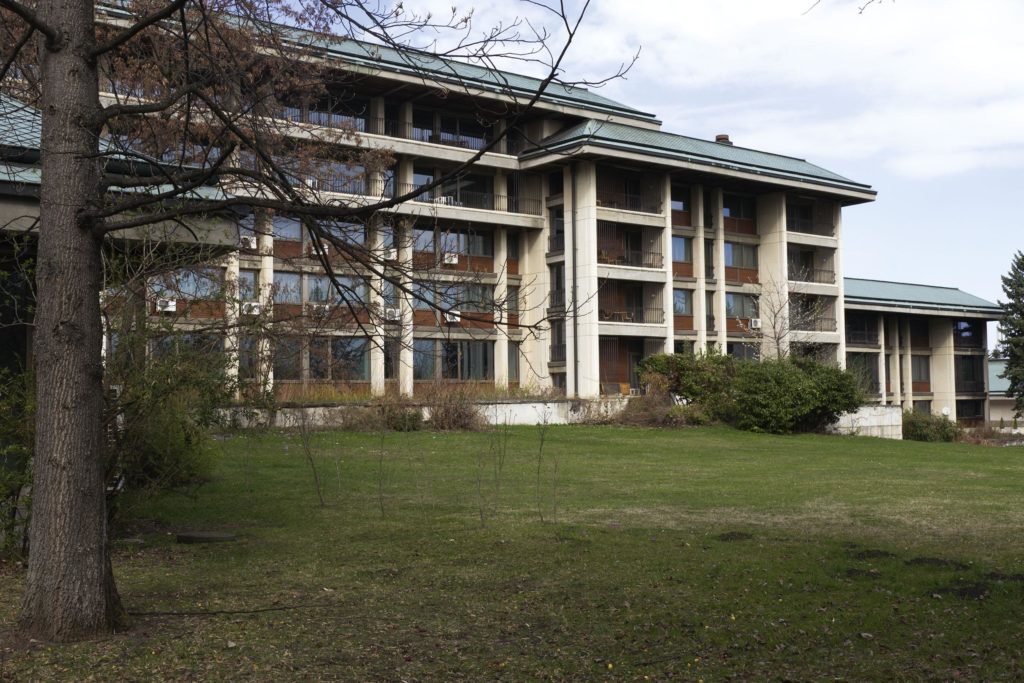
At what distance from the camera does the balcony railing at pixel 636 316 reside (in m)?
45.5

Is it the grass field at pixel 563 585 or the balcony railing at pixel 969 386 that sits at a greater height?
the balcony railing at pixel 969 386

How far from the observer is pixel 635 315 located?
46688mm

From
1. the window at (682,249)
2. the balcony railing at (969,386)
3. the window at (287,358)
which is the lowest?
the balcony railing at (969,386)

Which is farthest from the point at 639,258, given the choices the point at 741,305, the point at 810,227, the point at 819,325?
the point at 810,227

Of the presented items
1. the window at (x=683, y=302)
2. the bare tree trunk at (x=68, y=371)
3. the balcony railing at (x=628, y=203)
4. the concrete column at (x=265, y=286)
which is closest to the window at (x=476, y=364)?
the balcony railing at (x=628, y=203)

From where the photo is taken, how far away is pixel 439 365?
131 feet

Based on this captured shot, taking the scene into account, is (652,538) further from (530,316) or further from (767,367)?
(530,316)

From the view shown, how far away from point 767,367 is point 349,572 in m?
26.6

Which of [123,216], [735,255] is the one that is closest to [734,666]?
[123,216]

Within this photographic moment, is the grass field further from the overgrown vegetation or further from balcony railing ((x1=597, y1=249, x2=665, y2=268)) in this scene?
balcony railing ((x1=597, y1=249, x2=665, y2=268))

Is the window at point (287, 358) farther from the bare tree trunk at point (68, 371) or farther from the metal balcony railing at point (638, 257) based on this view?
the metal balcony railing at point (638, 257)

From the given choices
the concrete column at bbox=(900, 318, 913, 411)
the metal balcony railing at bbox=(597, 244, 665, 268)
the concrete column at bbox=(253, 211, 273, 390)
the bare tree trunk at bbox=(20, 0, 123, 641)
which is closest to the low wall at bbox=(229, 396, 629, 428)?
the metal balcony railing at bbox=(597, 244, 665, 268)

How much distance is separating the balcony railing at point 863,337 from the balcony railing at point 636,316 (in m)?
17.2

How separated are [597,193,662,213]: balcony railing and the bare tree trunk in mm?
38706
